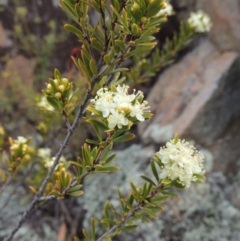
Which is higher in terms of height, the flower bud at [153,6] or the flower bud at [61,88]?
the flower bud at [153,6]

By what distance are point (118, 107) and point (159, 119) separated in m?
1.68

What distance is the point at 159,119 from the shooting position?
261 cm

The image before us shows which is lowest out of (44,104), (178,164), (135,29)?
(178,164)

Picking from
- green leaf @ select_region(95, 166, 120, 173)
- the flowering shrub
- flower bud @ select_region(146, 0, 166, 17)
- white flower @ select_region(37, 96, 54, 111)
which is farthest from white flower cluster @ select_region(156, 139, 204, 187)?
white flower @ select_region(37, 96, 54, 111)

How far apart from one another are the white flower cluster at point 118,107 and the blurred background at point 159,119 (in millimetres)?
862

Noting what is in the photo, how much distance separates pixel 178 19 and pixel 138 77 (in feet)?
4.00

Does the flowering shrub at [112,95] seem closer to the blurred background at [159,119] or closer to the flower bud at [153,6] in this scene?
the flower bud at [153,6]

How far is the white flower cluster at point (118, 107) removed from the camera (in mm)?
956

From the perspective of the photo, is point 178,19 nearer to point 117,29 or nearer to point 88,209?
point 88,209

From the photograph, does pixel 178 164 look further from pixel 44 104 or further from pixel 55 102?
pixel 44 104

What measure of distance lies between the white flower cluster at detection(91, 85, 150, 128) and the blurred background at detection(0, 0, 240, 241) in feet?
2.83

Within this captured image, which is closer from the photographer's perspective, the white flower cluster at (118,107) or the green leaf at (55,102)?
the white flower cluster at (118,107)

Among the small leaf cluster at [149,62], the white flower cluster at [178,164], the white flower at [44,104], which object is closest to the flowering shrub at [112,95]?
the white flower cluster at [178,164]

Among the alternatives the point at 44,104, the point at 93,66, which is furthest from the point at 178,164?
the point at 44,104
